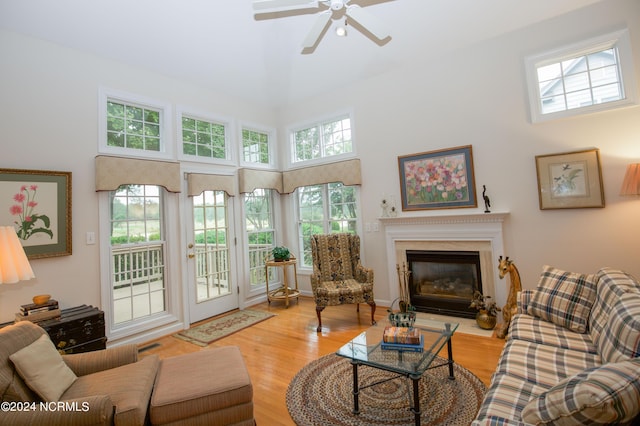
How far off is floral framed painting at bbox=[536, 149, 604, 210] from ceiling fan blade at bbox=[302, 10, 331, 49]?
2.68 m

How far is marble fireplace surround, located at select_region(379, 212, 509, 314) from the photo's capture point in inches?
141

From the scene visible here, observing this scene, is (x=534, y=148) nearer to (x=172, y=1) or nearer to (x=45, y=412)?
(x=172, y=1)

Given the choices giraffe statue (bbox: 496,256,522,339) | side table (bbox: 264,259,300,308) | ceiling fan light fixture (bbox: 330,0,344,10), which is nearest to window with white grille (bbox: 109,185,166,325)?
side table (bbox: 264,259,300,308)

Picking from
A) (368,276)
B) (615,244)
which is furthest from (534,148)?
(368,276)

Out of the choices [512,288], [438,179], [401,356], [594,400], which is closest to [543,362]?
[401,356]

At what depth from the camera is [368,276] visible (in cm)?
389

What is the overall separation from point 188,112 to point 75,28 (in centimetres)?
138

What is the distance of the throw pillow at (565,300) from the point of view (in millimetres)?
2195

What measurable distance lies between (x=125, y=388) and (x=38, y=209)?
2.21 meters

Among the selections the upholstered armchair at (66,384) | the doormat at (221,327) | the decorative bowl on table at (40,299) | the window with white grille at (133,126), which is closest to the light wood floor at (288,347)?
the doormat at (221,327)

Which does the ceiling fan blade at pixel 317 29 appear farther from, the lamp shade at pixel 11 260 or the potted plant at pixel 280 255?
the potted plant at pixel 280 255

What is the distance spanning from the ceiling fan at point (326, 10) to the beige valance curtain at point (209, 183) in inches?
94.9

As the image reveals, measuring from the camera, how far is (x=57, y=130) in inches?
120

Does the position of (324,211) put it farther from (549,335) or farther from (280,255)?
(549,335)
